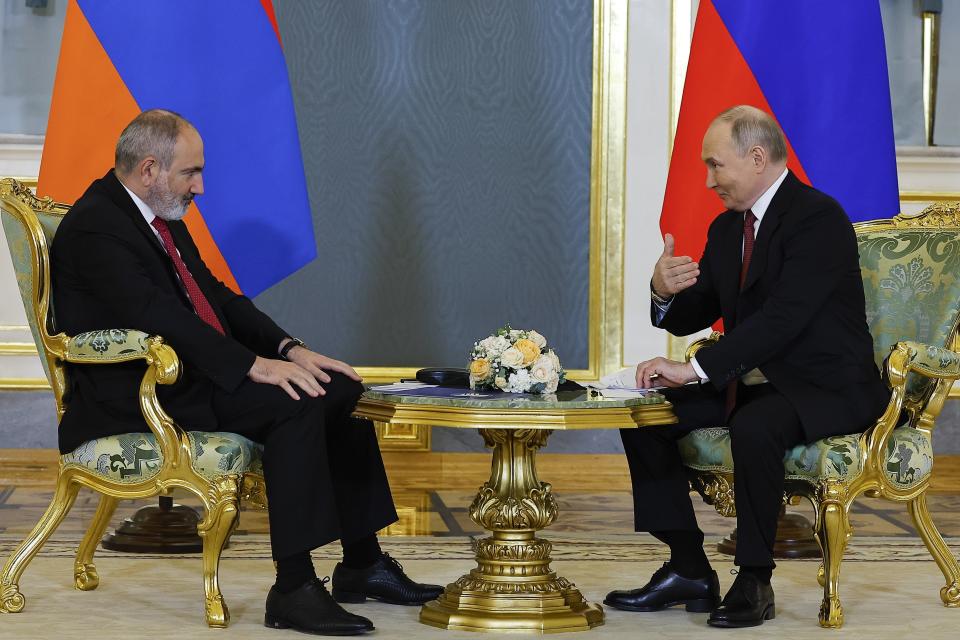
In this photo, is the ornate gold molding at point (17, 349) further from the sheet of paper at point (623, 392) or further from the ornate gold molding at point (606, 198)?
the sheet of paper at point (623, 392)

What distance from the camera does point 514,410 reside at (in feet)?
9.30

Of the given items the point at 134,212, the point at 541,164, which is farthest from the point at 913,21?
the point at 134,212

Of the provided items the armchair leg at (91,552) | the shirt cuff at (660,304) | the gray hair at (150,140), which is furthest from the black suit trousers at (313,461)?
the shirt cuff at (660,304)

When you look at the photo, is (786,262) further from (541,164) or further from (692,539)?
(541,164)

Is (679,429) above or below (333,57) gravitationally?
below

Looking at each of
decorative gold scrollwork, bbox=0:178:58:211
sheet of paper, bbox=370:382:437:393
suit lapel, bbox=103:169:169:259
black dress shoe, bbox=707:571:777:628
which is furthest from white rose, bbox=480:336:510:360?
decorative gold scrollwork, bbox=0:178:58:211

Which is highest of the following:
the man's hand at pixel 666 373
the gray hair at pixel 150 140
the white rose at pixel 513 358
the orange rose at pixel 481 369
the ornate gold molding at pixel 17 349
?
the gray hair at pixel 150 140

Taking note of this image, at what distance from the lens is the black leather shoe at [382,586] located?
3.33m

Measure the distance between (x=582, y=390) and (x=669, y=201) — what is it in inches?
57.2

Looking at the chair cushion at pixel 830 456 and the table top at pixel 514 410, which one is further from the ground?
the table top at pixel 514 410

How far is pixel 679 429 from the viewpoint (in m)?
3.33

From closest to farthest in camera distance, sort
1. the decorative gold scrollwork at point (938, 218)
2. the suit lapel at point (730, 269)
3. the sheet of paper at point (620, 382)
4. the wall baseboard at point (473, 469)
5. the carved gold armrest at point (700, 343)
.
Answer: the sheet of paper at point (620, 382), the suit lapel at point (730, 269), the decorative gold scrollwork at point (938, 218), the carved gold armrest at point (700, 343), the wall baseboard at point (473, 469)

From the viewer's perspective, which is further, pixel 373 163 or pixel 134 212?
pixel 373 163

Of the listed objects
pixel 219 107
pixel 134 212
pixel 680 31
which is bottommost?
pixel 134 212
